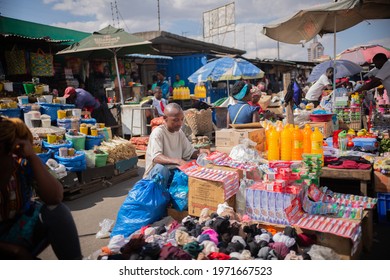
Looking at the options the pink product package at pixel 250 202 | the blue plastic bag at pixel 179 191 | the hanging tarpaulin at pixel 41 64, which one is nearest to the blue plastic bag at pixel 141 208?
the blue plastic bag at pixel 179 191

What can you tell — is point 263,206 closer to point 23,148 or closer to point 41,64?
point 23,148

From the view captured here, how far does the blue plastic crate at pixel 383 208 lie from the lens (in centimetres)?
371

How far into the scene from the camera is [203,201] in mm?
3354

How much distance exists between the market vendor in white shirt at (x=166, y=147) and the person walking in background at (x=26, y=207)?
5.01ft

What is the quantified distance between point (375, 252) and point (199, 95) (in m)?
10.9

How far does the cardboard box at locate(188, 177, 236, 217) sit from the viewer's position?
10.7ft

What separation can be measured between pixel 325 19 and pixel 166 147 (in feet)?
14.7

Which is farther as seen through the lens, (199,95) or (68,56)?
(199,95)

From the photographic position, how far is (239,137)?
4992 mm

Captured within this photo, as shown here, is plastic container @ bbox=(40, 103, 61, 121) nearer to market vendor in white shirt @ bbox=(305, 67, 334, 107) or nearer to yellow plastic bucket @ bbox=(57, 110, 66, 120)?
yellow plastic bucket @ bbox=(57, 110, 66, 120)

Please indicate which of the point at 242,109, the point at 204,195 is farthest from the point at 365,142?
the point at 204,195
